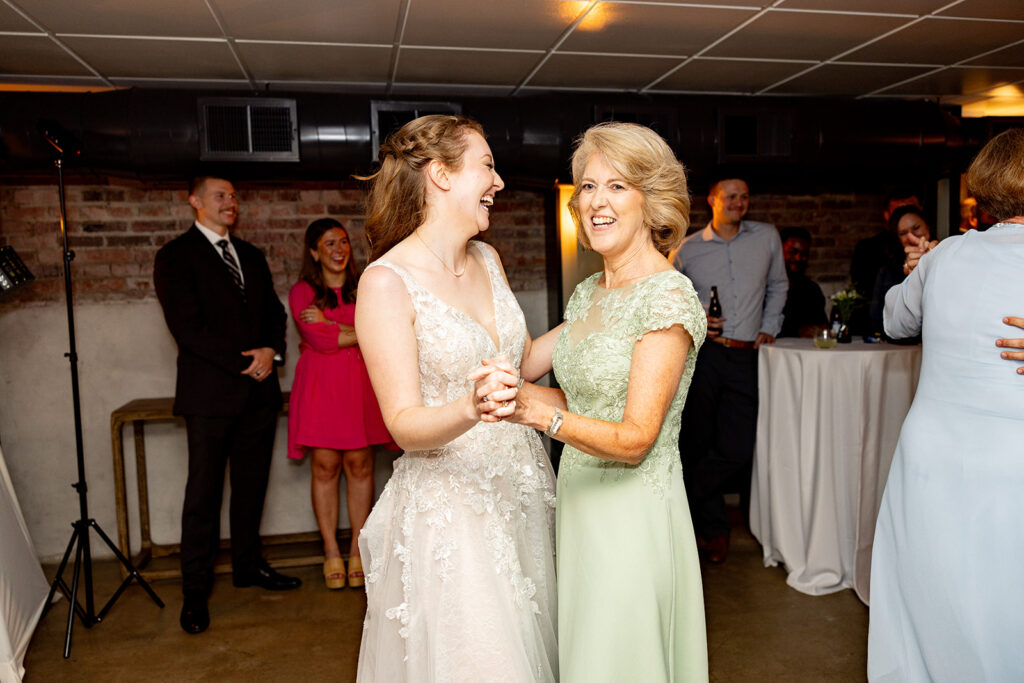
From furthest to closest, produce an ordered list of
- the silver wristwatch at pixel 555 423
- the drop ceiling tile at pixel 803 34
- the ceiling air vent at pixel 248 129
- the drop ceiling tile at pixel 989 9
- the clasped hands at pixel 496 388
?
the ceiling air vent at pixel 248 129 < the drop ceiling tile at pixel 803 34 < the drop ceiling tile at pixel 989 9 < the silver wristwatch at pixel 555 423 < the clasped hands at pixel 496 388

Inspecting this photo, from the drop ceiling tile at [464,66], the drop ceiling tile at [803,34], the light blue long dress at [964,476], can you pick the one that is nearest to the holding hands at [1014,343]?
the light blue long dress at [964,476]

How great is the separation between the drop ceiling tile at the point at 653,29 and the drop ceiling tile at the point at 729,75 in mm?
327

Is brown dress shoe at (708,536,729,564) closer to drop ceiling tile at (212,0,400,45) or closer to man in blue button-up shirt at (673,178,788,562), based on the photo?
man in blue button-up shirt at (673,178,788,562)

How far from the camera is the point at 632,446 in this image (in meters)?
1.59

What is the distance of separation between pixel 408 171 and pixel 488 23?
169cm

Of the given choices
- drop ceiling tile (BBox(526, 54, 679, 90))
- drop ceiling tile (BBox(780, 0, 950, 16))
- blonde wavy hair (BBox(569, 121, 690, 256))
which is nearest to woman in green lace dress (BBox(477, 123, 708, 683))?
blonde wavy hair (BBox(569, 121, 690, 256))

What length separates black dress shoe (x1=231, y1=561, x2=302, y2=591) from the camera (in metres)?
3.86

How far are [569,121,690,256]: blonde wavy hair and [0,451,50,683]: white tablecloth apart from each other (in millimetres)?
2789

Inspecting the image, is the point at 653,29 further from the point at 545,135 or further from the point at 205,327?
the point at 205,327

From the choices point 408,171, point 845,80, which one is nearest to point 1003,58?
point 845,80

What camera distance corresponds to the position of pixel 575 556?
1800 millimetres

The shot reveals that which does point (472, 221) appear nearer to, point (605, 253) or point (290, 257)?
point (605, 253)

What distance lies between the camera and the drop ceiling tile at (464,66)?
3.71 m

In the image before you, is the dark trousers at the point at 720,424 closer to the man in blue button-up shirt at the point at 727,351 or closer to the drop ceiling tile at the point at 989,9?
the man in blue button-up shirt at the point at 727,351
